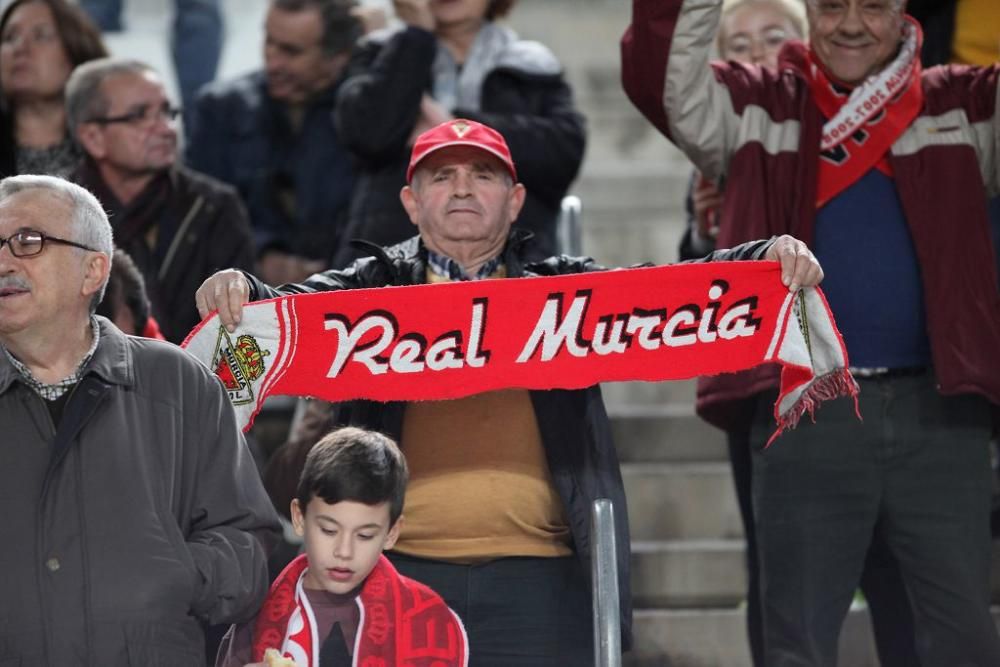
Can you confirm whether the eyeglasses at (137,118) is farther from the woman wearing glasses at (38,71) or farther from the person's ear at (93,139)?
the woman wearing glasses at (38,71)

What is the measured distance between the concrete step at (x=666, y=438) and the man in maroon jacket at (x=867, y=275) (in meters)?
1.75

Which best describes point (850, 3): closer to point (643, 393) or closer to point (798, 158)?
point (798, 158)

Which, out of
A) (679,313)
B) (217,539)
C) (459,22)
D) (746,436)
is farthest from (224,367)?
(459,22)

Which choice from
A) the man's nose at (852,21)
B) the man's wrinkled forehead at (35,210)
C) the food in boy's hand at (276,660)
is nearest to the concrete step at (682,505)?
the man's nose at (852,21)

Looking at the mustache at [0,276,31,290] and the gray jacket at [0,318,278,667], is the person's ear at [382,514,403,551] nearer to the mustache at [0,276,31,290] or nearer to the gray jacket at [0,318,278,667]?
the gray jacket at [0,318,278,667]

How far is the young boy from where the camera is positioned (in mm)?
4531

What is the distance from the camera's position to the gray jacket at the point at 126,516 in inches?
164

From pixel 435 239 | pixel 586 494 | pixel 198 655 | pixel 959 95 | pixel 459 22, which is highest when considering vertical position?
pixel 459 22

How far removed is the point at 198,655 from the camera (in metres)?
4.34

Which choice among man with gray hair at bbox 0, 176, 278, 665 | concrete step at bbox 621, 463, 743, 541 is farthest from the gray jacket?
concrete step at bbox 621, 463, 743, 541

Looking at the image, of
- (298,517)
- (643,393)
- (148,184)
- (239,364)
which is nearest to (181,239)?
(148,184)

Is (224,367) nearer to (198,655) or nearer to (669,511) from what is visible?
(198,655)

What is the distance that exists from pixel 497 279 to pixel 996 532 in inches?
103

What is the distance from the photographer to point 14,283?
4.34 meters
